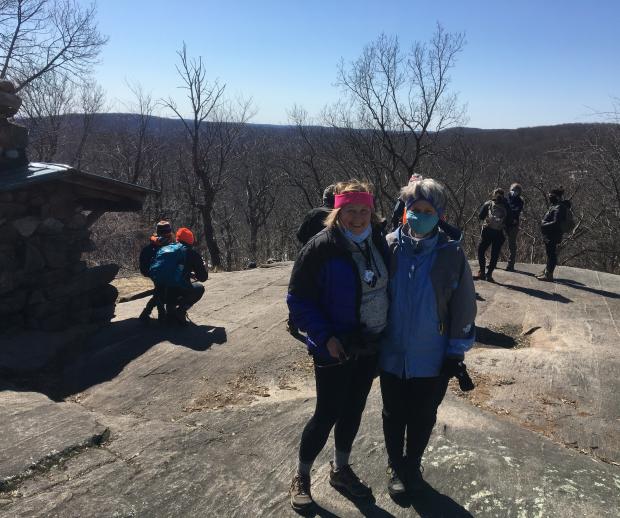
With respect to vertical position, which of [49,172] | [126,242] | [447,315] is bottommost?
[126,242]

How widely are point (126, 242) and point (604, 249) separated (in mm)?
20730

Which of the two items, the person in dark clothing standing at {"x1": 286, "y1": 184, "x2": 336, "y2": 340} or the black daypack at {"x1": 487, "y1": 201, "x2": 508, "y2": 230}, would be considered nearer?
the person in dark clothing standing at {"x1": 286, "y1": 184, "x2": 336, "y2": 340}

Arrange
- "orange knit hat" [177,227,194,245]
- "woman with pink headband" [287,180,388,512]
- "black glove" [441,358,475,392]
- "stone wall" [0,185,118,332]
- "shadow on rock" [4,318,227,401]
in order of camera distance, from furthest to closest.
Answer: "orange knit hat" [177,227,194,245]
"stone wall" [0,185,118,332]
"shadow on rock" [4,318,227,401]
"black glove" [441,358,475,392]
"woman with pink headband" [287,180,388,512]

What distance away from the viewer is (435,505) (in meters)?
2.78

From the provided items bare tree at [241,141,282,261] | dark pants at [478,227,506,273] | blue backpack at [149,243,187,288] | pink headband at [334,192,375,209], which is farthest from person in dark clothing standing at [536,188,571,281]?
bare tree at [241,141,282,261]

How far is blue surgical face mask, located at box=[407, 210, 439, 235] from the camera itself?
2572mm

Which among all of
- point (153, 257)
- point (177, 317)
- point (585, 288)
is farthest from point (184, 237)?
point (585, 288)

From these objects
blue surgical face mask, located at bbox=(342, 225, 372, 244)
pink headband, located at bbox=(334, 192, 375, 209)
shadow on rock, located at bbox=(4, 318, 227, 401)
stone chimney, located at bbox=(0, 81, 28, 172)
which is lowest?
shadow on rock, located at bbox=(4, 318, 227, 401)

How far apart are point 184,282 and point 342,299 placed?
443cm

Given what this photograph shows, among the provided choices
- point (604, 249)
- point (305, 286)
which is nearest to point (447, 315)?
point (305, 286)

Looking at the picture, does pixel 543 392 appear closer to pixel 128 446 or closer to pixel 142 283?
pixel 128 446

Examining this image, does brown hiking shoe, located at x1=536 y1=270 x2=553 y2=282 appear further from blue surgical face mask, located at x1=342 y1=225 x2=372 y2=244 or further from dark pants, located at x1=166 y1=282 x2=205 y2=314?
blue surgical face mask, located at x1=342 y1=225 x2=372 y2=244

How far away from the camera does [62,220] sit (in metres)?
6.62

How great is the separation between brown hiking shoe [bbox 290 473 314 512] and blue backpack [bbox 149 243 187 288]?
13.4 feet
